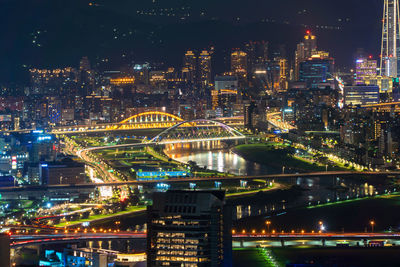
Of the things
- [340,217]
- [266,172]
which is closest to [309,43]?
[266,172]

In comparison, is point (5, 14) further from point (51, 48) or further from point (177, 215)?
point (177, 215)

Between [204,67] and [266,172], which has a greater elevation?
[204,67]

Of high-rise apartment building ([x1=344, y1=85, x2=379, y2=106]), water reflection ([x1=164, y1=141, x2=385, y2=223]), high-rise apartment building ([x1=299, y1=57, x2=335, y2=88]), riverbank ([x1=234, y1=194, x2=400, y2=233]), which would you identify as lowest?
riverbank ([x1=234, y1=194, x2=400, y2=233])

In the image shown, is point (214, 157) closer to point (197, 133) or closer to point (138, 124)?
point (197, 133)

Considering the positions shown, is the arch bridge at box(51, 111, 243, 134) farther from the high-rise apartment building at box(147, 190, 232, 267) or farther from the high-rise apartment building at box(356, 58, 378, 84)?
the high-rise apartment building at box(147, 190, 232, 267)

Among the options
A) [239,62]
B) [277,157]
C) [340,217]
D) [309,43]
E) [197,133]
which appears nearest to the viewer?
[340,217]

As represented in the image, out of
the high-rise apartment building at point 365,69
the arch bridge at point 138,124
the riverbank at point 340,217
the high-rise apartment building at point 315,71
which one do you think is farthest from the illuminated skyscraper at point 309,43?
the riverbank at point 340,217

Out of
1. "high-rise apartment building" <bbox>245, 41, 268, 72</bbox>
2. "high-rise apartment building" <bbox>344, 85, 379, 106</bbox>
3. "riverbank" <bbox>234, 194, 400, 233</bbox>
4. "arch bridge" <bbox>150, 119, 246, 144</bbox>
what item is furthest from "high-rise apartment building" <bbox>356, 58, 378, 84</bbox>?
"riverbank" <bbox>234, 194, 400, 233</bbox>

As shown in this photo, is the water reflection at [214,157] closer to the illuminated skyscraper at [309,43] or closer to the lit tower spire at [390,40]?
the lit tower spire at [390,40]
